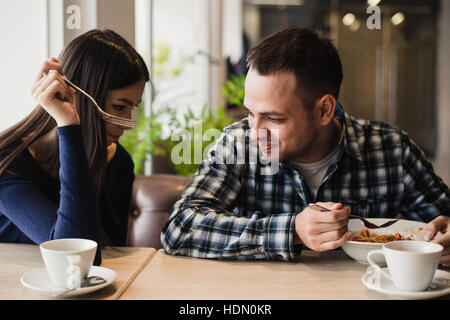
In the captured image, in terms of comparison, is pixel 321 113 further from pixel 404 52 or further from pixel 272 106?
pixel 404 52

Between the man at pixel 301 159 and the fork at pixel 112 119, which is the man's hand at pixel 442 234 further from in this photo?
the fork at pixel 112 119

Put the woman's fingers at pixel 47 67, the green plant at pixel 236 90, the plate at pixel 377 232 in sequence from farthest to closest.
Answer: the green plant at pixel 236 90
the woman's fingers at pixel 47 67
the plate at pixel 377 232

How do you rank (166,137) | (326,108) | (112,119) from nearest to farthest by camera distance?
(112,119) < (326,108) < (166,137)

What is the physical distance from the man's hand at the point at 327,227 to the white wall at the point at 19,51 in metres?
1.24

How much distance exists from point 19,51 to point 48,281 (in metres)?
1.20

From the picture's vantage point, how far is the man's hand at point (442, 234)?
108cm

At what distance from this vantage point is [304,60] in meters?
1.39

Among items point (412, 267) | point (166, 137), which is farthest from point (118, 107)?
point (166, 137)

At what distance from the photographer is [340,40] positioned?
15.8 feet

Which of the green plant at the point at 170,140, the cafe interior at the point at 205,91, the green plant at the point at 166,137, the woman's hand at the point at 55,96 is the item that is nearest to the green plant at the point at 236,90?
the cafe interior at the point at 205,91

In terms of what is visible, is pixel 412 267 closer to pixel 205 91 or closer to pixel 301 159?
pixel 301 159

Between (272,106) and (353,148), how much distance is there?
1.03ft

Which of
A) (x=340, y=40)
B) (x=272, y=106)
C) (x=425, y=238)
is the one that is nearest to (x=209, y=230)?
(x=272, y=106)

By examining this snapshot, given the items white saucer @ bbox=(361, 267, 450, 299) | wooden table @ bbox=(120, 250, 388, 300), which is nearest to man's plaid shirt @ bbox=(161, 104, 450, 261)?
wooden table @ bbox=(120, 250, 388, 300)
